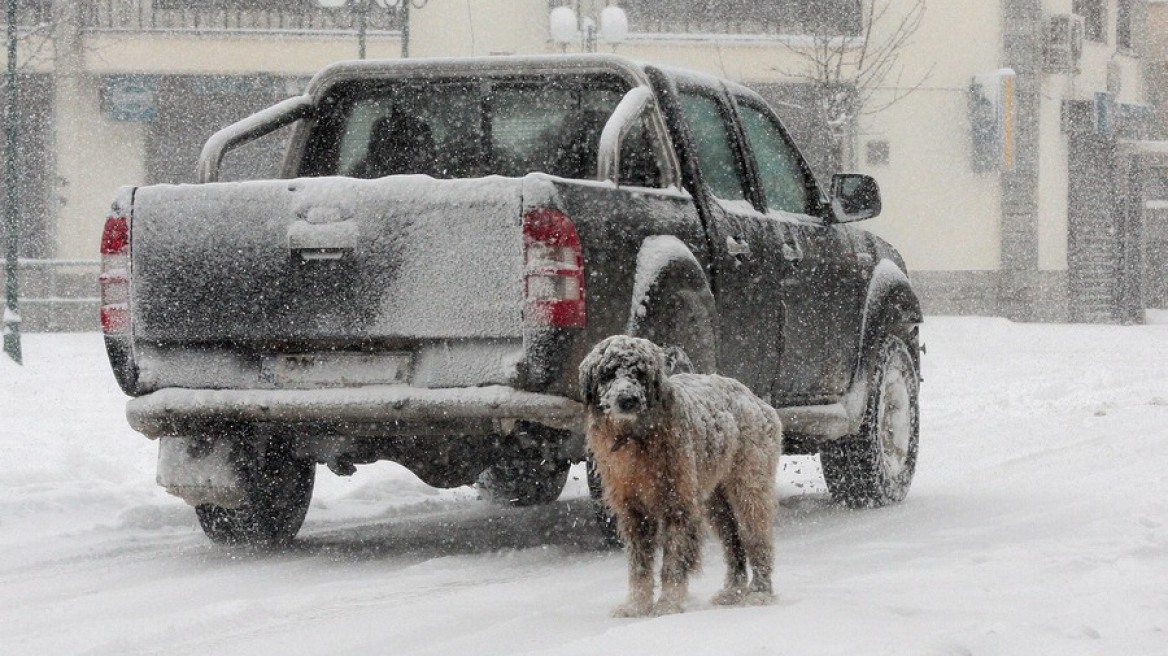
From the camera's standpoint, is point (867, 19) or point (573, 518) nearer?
point (573, 518)

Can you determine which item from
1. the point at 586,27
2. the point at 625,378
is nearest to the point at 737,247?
the point at 625,378


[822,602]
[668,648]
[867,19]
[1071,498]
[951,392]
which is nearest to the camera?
[668,648]

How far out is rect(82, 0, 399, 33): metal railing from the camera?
104ft

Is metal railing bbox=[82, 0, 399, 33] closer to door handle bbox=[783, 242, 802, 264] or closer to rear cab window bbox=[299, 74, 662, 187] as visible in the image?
rear cab window bbox=[299, 74, 662, 187]

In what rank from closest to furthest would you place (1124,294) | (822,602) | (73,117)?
(822,602)
(73,117)
(1124,294)

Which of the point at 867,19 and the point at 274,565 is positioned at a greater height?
the point at 867,19

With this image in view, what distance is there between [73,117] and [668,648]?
28831 millimetres

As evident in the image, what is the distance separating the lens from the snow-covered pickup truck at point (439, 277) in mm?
6363

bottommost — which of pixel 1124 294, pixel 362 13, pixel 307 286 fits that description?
pixel 1124 294

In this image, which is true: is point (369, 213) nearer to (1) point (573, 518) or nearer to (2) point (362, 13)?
(1) point (573, 518)

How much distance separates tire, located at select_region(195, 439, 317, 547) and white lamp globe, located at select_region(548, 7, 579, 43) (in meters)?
22.5

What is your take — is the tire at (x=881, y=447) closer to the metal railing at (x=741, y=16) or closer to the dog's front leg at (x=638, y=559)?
→ the dog's front leg at (x=638, y=559)

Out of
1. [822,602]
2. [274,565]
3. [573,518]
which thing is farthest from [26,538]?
[822,602]

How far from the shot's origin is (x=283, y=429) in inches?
269
